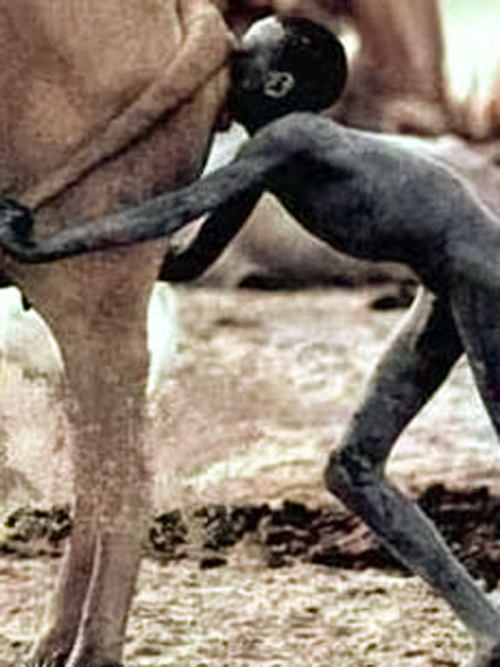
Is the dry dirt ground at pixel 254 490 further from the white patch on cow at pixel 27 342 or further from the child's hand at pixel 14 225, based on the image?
the child's hand at pixel 14 225

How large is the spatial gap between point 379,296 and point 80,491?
5418mm

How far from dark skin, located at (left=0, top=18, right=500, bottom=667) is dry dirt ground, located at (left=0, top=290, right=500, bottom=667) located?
32cm

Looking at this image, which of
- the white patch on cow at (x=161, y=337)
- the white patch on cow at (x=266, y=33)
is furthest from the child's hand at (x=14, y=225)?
the white patch on cow at (x=161, y=337)

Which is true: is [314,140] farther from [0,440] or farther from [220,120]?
[0,440]

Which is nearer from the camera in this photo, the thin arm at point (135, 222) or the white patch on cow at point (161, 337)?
the thin arm at point (135, 222)

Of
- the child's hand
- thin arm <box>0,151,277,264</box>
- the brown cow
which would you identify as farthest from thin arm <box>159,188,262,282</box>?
the child's hand

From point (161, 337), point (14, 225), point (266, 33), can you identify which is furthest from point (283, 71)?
point (161, 337)

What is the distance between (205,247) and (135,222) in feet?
1.15

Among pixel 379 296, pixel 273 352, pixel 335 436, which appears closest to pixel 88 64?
pixel 335 436

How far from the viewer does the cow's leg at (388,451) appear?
15.6 feet

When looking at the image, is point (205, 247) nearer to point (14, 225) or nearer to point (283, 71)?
point (283, 71)

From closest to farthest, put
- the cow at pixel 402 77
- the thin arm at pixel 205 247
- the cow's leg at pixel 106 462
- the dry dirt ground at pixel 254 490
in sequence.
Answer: the cow's leg at pixel 106 462, the thin arm at pixel 205 247, the dry dirt ground at pixel 254 490, the cow at pixel 402 77

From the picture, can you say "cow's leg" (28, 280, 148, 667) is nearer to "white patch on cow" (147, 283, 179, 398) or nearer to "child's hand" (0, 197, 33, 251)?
"child's hand" (0, 197, 33, 251)

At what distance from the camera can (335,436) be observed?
7438 mm
